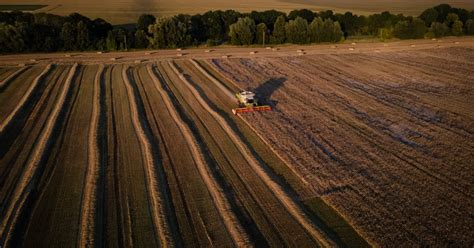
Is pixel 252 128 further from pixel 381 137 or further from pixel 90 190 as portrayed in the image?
pixel 90 190

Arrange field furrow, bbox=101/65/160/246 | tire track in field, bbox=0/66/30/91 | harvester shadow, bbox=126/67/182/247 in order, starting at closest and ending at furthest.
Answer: field furrow, bbox=101/65/160/246, harvester shadow, bbox=126/67/182/247, tire track in field, bbox=0/66/30/91

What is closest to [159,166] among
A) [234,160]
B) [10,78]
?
[234,160]

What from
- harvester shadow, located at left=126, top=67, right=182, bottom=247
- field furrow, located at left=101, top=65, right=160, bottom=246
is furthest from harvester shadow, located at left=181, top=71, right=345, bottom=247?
field furrow, located at left=101, top=65, right=160, bottom=246

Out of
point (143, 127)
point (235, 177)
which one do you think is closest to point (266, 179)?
point (235, 177)

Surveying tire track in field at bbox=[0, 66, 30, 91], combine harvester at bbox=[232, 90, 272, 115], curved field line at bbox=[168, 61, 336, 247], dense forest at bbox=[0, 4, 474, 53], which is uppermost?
dense forest at bbox=[0, 4, 474, 53]

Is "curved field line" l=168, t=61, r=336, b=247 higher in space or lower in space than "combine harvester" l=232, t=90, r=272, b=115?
lower

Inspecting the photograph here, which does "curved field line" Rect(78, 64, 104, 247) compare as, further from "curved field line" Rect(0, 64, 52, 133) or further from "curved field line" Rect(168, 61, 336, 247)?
"curved field line" Rect(168, 61, 336, 247)
